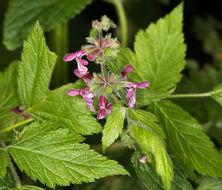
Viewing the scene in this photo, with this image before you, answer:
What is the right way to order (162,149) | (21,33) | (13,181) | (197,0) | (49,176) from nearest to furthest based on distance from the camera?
(162,149)
(49,176)
(13,181)
(21,33)
(197,0)

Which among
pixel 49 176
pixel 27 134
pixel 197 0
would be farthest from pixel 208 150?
pixel 197 0

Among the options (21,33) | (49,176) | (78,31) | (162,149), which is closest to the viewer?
(162,149)

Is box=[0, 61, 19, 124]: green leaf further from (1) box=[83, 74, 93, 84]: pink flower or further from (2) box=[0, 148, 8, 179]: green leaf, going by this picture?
(1) box=[83, 74, 93, 84]: pink flower

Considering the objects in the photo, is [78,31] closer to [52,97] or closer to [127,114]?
[52,97]

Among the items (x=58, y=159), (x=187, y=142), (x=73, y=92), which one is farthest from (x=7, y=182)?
(x=187, y=142)

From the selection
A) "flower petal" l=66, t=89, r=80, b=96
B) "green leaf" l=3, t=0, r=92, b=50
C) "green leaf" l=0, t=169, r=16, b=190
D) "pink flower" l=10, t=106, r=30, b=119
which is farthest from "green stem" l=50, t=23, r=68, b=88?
"green leaf" l=0, t=169, r=16, b=190

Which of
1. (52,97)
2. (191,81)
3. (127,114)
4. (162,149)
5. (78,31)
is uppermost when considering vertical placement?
(78,31)

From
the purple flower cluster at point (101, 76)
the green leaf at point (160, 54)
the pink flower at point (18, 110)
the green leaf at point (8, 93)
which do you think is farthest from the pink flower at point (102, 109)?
the green leaf at point (8, 93)

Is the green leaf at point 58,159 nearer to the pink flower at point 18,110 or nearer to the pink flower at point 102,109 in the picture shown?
the pink flower at point 102,109
